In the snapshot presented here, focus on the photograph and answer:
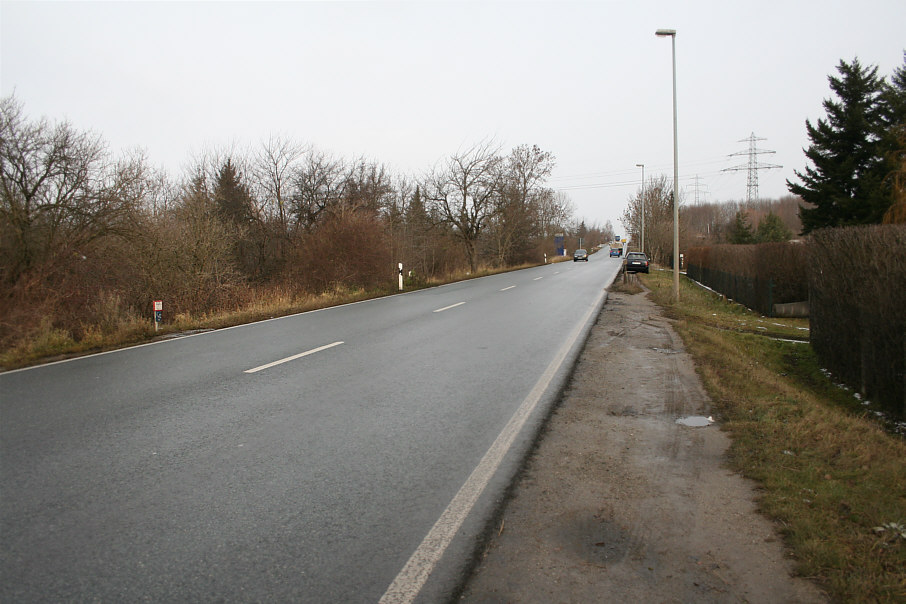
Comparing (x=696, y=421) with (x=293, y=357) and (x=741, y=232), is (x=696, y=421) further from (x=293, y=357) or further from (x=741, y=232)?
(x=741, y=232)

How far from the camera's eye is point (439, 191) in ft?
130

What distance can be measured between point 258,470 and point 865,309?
8529mm

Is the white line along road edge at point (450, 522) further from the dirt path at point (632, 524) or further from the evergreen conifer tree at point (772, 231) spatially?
the evergreen conifer tree at point (772, 231)

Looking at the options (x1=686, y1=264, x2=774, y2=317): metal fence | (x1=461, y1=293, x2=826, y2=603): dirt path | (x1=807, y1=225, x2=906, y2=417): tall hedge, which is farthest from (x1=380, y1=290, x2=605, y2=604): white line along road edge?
(x1=686, y1=264, x2=774, y2=317): metal fence

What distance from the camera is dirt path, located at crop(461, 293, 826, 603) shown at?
2830 mm

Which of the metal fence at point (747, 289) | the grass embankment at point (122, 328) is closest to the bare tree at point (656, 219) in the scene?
the metal fence at point (747, 289)

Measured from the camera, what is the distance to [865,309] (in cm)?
809

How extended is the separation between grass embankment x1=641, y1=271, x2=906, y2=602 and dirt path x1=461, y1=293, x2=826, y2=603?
0.48 feet

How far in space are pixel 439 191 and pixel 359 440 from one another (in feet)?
117

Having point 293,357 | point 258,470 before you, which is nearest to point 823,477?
point 258,470

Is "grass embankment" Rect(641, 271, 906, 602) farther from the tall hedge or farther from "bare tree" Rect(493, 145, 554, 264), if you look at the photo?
"bare tree" Rect(493, 145, 554, 264)

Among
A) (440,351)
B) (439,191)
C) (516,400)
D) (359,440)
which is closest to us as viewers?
(359,440)

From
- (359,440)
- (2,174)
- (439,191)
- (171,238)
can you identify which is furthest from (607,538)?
(439,191)

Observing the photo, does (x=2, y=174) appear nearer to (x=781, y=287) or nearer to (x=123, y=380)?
(x=123, y=380)
